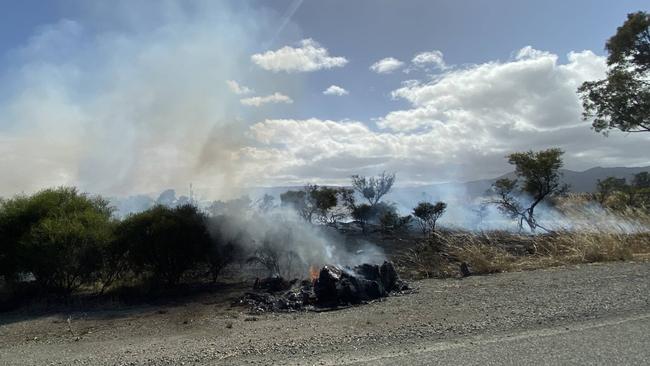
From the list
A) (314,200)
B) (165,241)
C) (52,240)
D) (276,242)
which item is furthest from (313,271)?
(314,200)

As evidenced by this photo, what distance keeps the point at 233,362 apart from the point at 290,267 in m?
8.02

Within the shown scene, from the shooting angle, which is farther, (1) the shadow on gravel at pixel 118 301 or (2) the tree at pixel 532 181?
(2) the tree at pixel 532 181

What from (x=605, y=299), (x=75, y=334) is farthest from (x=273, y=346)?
(x=605, y=299)

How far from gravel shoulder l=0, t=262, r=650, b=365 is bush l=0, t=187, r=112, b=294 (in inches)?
56.3

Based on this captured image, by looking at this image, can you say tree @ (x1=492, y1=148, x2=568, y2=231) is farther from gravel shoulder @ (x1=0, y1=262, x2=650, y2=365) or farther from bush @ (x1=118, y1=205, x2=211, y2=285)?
bush @ (x1=118, y1=205, x2=211, y2=285)

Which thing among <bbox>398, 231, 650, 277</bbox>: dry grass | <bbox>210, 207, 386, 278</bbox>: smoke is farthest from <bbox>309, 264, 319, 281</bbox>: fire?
<bbox>398, 231, 650, 277</bbox>: dry grass

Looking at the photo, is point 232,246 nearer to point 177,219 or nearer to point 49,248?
point 177,219

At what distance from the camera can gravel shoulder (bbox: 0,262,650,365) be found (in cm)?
575

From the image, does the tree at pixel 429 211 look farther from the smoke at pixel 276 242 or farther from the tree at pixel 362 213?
the smoke at pixel 276 242

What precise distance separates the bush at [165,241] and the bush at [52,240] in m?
0.64

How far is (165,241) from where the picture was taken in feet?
39.7

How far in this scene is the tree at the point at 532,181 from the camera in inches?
950

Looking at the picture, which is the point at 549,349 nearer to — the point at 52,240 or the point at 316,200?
the point at 52,240

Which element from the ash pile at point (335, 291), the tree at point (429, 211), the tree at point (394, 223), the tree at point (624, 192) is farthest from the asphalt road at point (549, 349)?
the tree at point (429, 211)
